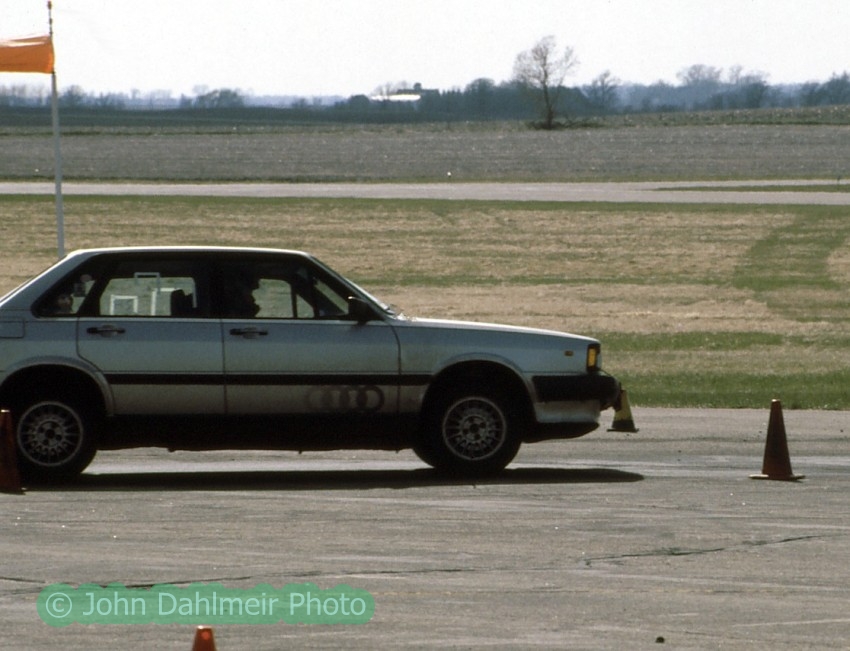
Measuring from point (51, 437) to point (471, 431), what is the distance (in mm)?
2861

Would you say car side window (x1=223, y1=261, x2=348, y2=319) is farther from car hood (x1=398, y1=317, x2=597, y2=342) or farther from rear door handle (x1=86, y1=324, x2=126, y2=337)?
rear door handle (x1=86, y1=324, x2=126, y2=337)

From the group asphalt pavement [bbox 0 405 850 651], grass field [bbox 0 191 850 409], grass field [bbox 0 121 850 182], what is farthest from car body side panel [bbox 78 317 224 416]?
grass field [bbox 0 121 850 182]

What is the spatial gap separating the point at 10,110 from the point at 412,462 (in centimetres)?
17109

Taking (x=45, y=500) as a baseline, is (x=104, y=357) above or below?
above

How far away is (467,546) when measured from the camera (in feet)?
28.2

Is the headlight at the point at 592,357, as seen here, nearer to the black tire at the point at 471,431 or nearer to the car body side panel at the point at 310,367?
the black tire at the point at 471,431

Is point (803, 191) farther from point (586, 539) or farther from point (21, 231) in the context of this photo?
point (586, 539)

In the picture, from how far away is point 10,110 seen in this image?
176 m

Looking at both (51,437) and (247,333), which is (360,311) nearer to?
(247,333)

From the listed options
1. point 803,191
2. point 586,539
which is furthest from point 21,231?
point 586,539

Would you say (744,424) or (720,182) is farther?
(720,182)

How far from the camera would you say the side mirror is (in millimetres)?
11047

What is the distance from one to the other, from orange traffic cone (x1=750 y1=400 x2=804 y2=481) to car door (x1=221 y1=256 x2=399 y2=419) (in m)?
2.64

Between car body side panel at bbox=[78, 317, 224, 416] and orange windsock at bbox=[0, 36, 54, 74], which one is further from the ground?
orange windsock at bbox=[0, 36, 54, 74]
